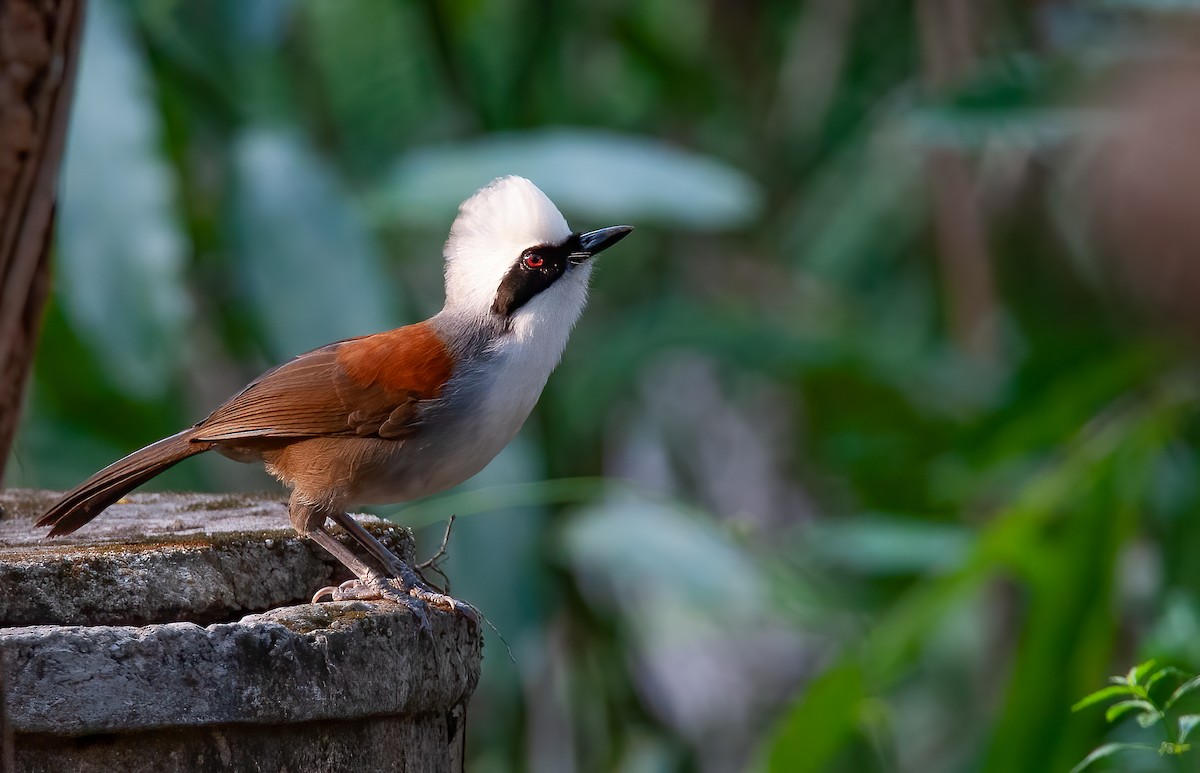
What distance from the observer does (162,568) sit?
7.09 ft

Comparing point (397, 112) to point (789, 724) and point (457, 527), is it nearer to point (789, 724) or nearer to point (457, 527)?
point (457, 527)

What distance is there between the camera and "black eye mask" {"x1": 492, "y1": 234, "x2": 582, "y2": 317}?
269 cm

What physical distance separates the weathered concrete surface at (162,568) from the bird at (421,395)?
7 centimetres

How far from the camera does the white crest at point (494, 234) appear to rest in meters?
2.67

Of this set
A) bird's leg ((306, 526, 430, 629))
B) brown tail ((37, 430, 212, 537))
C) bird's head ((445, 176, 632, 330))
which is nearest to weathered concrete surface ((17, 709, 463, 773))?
bird's leg ((306, 526, 430, 629))

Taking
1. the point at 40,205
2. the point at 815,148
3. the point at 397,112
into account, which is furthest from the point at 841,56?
the point at 40,205

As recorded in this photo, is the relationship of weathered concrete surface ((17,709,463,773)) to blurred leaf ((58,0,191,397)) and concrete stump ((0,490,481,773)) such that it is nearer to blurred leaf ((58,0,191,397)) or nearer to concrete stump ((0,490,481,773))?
Answer: concrete stump ((0,490,481,773))

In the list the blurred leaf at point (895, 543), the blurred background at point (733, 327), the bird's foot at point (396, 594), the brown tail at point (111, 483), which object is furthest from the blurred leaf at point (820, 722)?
Result: the brown tail at point (111, 483)

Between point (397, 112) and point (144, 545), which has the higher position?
point (397, 112)

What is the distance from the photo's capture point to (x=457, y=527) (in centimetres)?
629

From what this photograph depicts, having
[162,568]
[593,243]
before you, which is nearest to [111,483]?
[162,568]

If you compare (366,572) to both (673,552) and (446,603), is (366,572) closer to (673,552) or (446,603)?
(446,603)

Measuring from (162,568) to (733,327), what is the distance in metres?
4.84

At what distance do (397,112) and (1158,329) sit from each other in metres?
3.94
